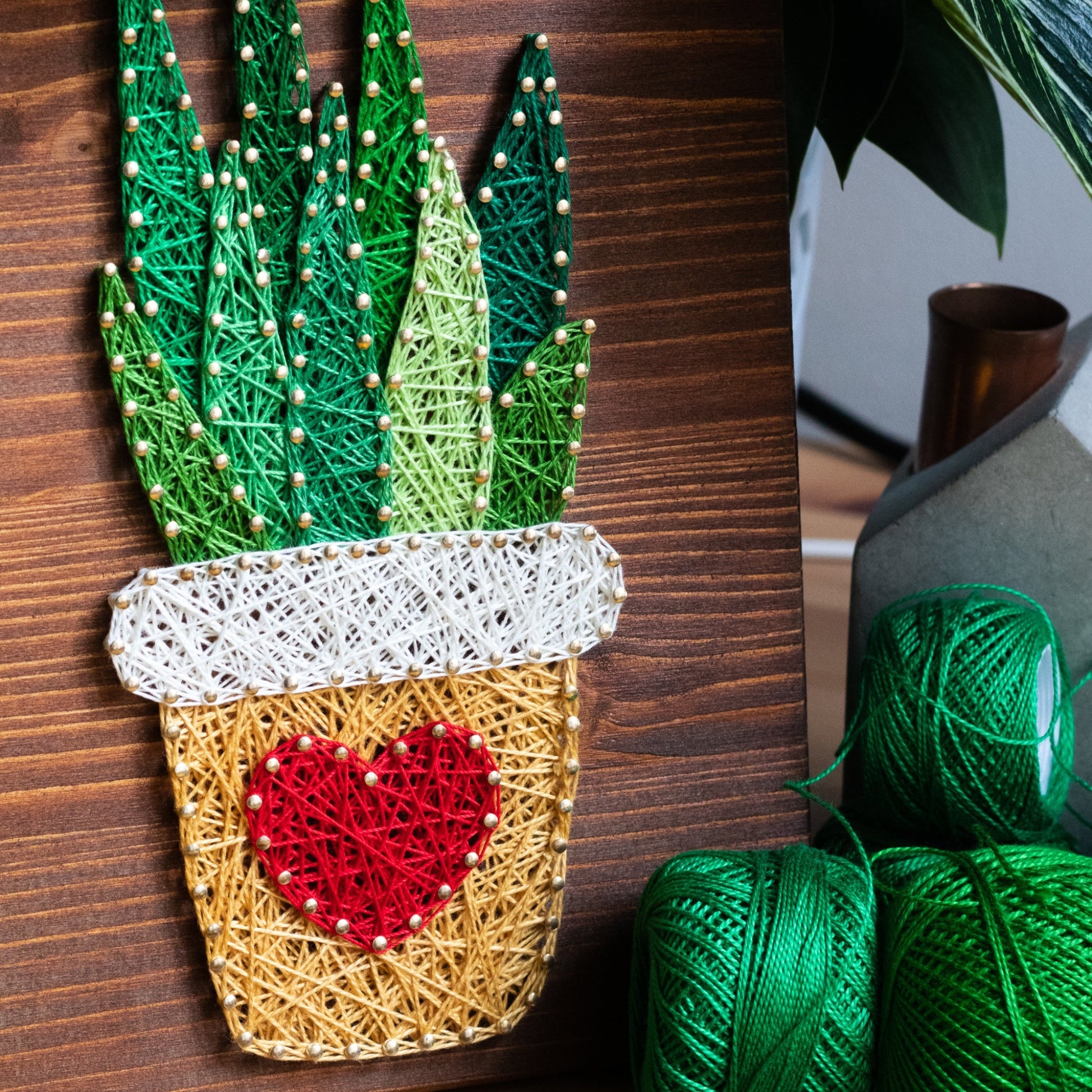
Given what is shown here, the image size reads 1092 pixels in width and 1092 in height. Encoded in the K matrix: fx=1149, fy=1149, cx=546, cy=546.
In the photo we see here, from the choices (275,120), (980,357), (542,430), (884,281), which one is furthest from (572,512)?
(884,281)

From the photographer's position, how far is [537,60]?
345 millimetres

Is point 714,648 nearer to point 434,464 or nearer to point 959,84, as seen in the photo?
point 434,464

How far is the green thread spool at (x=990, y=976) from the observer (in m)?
0.32

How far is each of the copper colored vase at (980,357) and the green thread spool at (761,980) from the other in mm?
274

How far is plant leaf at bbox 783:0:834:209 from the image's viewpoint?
18.8 inches

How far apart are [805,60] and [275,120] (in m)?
0.25

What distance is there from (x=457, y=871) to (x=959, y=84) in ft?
1.38

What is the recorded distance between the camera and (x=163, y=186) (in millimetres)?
328

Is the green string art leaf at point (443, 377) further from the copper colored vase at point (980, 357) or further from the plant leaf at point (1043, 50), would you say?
the copper colored vase at point (980, 357)

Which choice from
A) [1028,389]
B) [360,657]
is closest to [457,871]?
[360,657]

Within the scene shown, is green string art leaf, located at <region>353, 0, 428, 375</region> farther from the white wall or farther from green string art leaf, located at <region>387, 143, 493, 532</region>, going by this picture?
the white wall

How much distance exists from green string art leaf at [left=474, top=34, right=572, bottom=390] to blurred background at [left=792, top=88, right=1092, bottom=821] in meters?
0.33

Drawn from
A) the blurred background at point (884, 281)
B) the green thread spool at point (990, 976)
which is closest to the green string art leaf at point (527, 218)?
the green thread spool at point (990, 976)

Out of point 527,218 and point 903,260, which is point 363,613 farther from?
point 903,260
